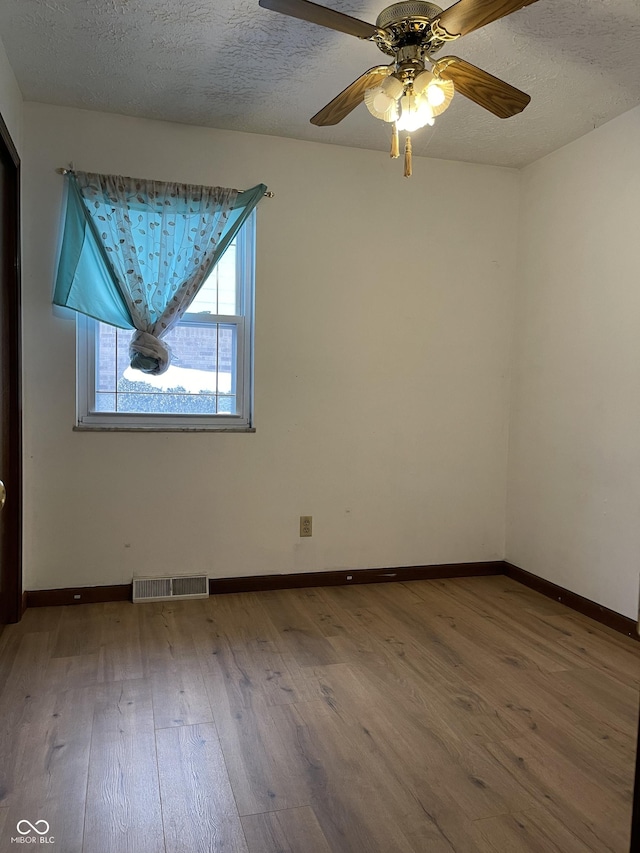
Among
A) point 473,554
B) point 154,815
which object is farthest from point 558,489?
point 154,815

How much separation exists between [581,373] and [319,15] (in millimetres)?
2261

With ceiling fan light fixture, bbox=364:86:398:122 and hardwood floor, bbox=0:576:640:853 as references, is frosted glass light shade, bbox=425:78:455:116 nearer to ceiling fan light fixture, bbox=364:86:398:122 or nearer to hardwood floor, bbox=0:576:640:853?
ceiling fan light fixture, bbox=364:86:398:122

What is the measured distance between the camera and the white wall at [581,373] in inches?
118

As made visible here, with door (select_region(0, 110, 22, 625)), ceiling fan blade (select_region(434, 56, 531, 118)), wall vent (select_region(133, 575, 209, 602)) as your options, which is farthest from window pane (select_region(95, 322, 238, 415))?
ceiling fan blade (select_region(434, 56, 531, 118))

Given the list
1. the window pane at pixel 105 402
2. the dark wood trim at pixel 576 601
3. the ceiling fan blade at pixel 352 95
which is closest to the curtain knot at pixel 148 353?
the window pane at pixel 105 402

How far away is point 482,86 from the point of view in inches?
83.0

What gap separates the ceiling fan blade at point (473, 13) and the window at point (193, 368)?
1.78 metres

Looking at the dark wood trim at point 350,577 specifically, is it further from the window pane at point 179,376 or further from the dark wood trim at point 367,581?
the window pane at point 179,376

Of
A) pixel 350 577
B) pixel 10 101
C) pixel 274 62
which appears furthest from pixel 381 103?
pixel 350 577

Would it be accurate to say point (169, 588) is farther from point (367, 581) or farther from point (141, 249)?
point (141, 249)

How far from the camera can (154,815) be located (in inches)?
64.7

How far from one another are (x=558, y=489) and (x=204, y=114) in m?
2.76

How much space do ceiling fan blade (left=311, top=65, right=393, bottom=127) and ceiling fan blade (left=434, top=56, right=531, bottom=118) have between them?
0.20m

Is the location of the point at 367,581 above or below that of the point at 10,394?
below
